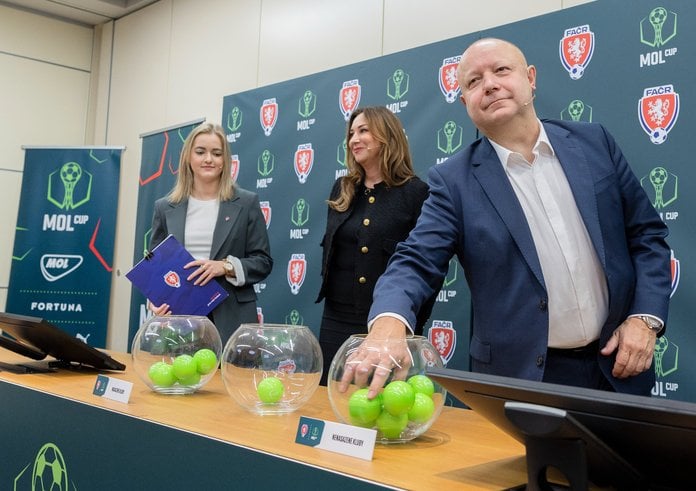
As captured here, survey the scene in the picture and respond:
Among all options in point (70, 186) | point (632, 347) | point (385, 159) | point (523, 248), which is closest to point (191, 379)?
point (523, 248)

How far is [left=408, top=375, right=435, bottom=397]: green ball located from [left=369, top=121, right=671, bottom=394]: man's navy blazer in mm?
411

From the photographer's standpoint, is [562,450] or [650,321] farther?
[650,321]

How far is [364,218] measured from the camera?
2566 mm

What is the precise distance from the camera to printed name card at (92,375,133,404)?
1.39 metres

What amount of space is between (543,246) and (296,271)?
99.6 inches

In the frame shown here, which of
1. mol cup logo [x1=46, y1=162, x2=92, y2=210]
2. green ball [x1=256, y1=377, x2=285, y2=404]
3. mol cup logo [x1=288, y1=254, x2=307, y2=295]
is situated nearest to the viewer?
green ball [x1=256, y1=377, x2=285, y2=404]

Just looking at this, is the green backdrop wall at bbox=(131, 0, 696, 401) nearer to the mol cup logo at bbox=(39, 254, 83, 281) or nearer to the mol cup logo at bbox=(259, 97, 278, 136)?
the mol cup logo at bbox=(259, 97, 278, 136)

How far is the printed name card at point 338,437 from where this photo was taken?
0.97 meters

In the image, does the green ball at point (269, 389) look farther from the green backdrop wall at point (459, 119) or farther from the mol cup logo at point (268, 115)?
the mol cup logo at point (268, 115)

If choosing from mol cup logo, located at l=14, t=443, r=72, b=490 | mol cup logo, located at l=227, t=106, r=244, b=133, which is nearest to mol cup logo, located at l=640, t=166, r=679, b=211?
mol cup logo, located at l=14, t=443, r=72, b=490

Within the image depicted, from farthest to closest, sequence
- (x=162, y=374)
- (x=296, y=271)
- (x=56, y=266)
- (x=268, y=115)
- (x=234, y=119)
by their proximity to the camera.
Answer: (x=56, y=266)
(x=234, y=119)
(x=268, y=115)
(x=296, y=271)
(x=162, y=374)

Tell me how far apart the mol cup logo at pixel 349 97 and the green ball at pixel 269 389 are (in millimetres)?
2668

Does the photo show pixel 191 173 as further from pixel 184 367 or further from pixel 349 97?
pixel 184 367

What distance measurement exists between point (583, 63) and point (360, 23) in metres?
1.64
